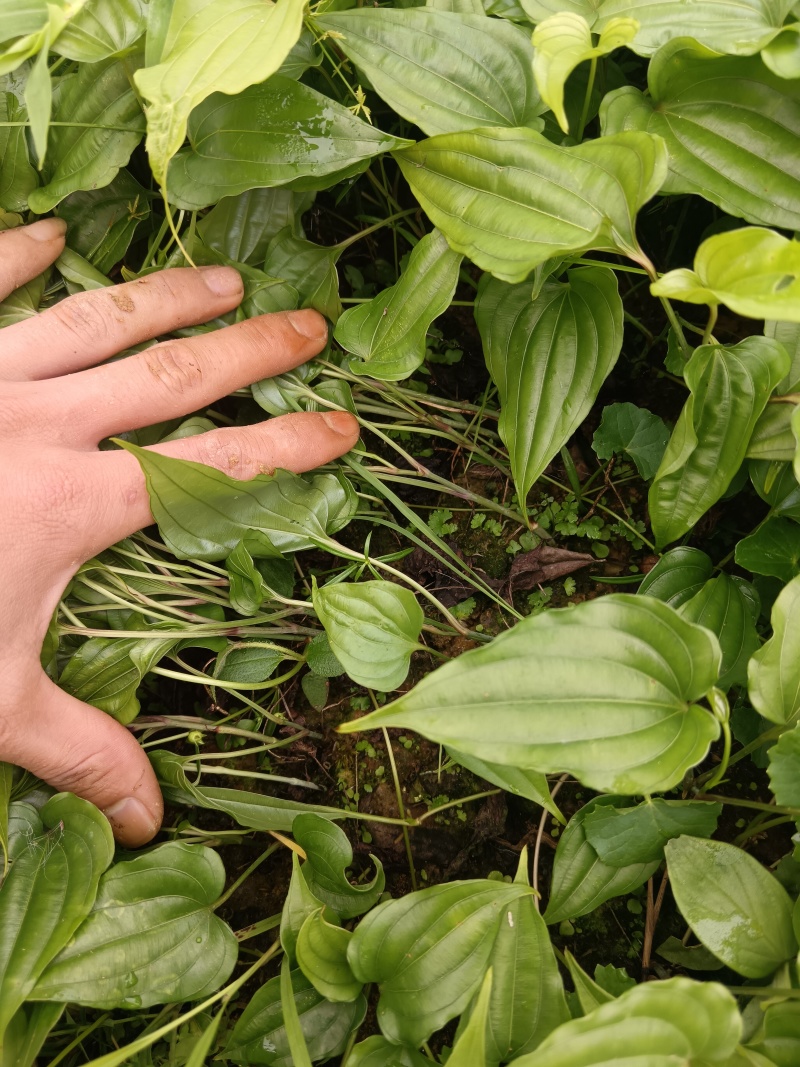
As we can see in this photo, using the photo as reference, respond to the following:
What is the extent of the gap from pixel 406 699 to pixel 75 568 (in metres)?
0.59

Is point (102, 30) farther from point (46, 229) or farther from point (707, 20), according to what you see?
Answer: point (707, 20)

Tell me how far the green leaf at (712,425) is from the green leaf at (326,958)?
63 cm

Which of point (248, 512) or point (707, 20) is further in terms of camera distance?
point (248, 512)

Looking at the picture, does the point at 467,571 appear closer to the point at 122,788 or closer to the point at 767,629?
the point at 767,629

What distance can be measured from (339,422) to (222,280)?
0.28 metres

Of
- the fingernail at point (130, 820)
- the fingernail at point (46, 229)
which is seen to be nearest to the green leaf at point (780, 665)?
the fingernail at point (130, 820)

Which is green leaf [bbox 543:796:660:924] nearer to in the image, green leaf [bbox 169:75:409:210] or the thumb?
the thumb

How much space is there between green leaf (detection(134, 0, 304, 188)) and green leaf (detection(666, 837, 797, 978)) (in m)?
0.90

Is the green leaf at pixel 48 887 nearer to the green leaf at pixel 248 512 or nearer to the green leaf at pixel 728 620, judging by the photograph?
the green leaf at pixel 248 512

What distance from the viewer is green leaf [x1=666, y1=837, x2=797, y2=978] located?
0.75 meters

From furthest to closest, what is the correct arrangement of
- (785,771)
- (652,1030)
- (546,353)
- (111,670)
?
(111,670) → (546,353) → (785,771) → (652,1030)

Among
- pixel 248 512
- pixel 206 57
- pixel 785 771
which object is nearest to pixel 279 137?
pixel 206 57

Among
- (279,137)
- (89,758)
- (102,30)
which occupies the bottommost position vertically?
(89,758)

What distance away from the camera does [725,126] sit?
2.58ft
